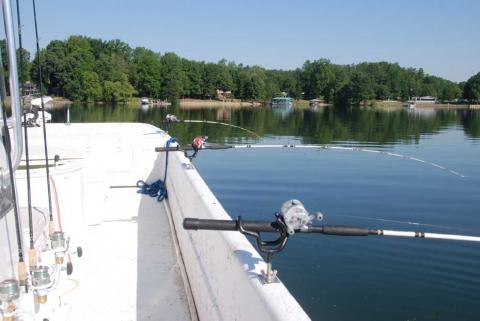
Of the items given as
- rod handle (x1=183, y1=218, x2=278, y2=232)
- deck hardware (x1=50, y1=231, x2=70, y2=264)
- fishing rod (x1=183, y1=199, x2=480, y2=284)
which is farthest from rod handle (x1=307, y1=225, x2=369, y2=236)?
deck hardware (x1=50, y1=231, x2=70, y2=264)

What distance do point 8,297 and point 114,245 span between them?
236 cm

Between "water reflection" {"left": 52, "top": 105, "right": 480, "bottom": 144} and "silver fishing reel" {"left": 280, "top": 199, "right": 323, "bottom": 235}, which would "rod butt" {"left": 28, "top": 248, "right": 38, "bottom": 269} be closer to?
"silver fishing reel" {"left": 280, "top": 199, "right": 323, "bottom": 235}

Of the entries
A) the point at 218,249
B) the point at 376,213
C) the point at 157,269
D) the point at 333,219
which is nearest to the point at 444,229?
the point at 376,213

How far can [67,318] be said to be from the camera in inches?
124

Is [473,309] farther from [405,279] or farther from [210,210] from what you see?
[210,210]

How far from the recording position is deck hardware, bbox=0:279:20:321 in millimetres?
2270

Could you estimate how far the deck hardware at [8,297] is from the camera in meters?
2.27

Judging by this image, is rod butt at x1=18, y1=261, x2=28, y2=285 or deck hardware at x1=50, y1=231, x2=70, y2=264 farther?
deck hardware at x1=50, y1=231, x2=70, y2=264

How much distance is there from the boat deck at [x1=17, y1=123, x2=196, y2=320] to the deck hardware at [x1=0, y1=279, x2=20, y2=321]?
86cm

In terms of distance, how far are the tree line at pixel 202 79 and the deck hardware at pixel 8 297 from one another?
79858mm

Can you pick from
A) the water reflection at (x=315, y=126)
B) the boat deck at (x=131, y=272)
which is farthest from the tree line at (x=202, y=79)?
the boat deck at (x=131, y=272)

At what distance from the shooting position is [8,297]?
228 centimetres

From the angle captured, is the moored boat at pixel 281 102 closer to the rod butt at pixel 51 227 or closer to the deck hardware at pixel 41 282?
the rod butt at pixel 51 227

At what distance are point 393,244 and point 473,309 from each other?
218cm
